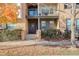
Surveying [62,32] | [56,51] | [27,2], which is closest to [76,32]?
[62,32]

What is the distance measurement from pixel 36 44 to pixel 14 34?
0.24 metres

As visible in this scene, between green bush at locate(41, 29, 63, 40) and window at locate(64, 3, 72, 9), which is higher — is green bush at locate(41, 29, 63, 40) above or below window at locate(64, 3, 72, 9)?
below

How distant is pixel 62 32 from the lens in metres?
2.07

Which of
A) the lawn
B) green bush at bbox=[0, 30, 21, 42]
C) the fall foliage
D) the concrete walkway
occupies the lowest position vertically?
the lawn

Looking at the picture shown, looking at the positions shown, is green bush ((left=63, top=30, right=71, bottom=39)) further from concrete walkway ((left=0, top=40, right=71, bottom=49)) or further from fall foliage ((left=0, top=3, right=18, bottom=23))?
fall foliage ((left=0, top=3, right=18, bottom=23))

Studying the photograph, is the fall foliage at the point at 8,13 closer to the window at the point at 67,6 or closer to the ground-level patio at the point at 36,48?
the ground-level patio at the point at 36,48

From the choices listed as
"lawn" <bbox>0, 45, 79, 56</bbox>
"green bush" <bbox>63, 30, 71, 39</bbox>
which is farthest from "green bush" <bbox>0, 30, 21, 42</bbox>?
"green bush" <bbox>63, 30, 71, 39</bbox>

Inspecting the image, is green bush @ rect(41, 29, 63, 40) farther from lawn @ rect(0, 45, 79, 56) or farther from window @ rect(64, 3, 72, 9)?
window @ rect(64, 3, 72, 9)

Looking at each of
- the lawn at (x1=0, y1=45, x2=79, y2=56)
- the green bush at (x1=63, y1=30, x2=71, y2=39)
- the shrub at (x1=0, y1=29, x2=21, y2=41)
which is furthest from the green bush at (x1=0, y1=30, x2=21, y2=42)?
the green bush at (x1=63, y1=30, x2=71, y2=39)

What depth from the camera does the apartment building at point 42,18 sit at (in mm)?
2041

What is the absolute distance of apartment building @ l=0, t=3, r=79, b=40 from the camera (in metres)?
2.04

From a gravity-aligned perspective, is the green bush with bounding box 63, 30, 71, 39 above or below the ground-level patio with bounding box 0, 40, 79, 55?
above

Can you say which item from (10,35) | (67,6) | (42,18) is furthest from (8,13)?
(67,6)

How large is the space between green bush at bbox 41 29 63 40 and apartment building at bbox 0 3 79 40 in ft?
0.11
